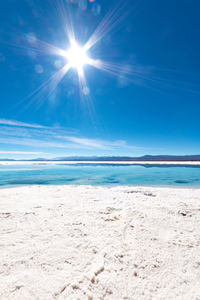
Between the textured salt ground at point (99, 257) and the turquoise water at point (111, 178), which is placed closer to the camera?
the textured salt ground at point (99, 257)

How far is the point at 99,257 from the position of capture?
3.06m

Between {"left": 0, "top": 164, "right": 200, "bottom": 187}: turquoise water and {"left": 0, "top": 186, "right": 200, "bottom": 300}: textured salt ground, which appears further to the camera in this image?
{"left": 0, "top": 164, "right": 200, "bottom": 187}: turquoise water

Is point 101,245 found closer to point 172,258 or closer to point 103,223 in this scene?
point 103,223

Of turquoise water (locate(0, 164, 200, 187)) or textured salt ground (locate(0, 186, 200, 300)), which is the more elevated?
textured salt ground (locate(0, 186, 200, 300))

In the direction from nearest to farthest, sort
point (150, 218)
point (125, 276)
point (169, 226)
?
point (125, 276)
point (169, 226)
point (150, 218)

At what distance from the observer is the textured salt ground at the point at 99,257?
2.32 meters

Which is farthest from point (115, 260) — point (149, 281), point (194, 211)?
point (194, 211)

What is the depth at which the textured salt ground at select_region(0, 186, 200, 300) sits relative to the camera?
2322 mm

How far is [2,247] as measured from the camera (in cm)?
336

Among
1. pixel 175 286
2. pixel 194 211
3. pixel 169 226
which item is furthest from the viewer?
pixel 194 211

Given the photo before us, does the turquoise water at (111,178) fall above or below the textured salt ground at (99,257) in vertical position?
below

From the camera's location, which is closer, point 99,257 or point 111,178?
point 99,257

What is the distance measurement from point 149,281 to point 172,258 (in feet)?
2.89

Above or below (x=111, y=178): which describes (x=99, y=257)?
above
